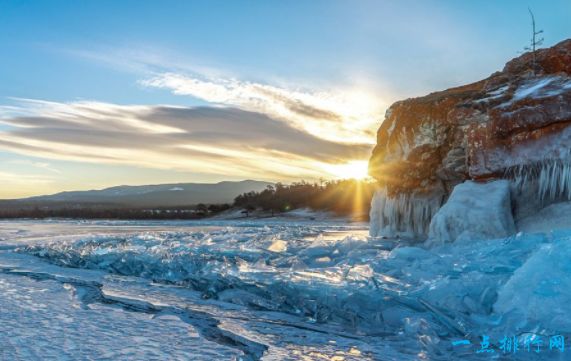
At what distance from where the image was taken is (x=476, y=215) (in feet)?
24.3

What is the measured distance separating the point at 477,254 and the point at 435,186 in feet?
15.6

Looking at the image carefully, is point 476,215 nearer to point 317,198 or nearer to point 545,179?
point 545,179

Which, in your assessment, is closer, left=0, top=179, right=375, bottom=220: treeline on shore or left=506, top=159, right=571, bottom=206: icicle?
left=506, top=159, right=571, bottom=206: icicle

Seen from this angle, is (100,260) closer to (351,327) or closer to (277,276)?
(277,276)

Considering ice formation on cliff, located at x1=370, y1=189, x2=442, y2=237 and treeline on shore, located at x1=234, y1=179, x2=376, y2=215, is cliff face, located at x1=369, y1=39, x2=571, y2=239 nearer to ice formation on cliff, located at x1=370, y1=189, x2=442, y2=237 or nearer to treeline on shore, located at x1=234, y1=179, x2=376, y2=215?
ice formation on cliff, located at x1=370, y1=189, x2=442, y2=237

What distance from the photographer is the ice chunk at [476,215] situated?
→ 724 centimetres

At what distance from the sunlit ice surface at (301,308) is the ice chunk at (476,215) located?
4.84 ft

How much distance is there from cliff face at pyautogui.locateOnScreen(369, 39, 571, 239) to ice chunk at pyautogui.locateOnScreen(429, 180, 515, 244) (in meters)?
0.36

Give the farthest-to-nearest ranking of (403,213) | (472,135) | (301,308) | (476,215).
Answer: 1. (403,213)
2. (472,135)
3. (476,215)
4. (301,308)

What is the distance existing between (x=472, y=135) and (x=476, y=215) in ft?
5.06

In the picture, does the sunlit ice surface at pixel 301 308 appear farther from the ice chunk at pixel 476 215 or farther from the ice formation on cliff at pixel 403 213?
the ice formation on cliff at pixel 403 213

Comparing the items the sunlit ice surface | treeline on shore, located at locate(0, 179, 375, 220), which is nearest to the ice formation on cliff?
the sunlit ice surface

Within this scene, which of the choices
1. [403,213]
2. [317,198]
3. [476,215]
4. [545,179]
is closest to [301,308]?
[476,215]

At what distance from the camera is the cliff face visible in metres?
7.30
